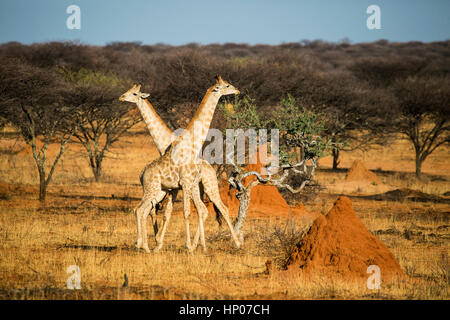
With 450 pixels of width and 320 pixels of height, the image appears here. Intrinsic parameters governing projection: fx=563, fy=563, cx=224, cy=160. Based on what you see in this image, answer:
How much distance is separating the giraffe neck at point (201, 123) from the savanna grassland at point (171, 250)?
6.33 feet

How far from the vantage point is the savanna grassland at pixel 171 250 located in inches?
284

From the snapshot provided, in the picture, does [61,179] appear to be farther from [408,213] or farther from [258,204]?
[408,213]

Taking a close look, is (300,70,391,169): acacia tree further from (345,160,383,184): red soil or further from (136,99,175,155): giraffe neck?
(136,99,175,155): giraffe neck

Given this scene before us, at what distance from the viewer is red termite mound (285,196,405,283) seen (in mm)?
8000

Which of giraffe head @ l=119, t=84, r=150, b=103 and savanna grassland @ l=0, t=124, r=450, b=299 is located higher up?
giraffe head @ l=119, t=84, r=150, b=103

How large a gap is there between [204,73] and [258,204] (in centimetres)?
698

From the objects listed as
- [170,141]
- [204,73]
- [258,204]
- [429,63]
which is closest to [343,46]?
[429,63]

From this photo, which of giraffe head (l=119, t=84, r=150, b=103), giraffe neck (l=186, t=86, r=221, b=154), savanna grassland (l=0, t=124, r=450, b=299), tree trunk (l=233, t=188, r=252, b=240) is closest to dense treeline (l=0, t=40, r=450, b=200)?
savanna grassland (l=0, t=124, r=450, b=299)

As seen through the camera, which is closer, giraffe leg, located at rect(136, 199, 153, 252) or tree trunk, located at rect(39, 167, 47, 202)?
giraffe leg, located at rect(136, 199, 153, 252)

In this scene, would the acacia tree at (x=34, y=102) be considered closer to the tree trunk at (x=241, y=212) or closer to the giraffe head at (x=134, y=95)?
the giraffe head at (x=134, y=95)

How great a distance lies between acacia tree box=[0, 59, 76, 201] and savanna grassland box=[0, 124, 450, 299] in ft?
5.55

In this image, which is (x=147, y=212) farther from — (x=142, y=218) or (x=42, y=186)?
(x=42, y=186)

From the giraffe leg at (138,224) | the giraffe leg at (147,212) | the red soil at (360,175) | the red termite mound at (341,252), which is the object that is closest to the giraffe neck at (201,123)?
the giraffe leg at (147,212)

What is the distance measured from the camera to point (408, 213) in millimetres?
16016
